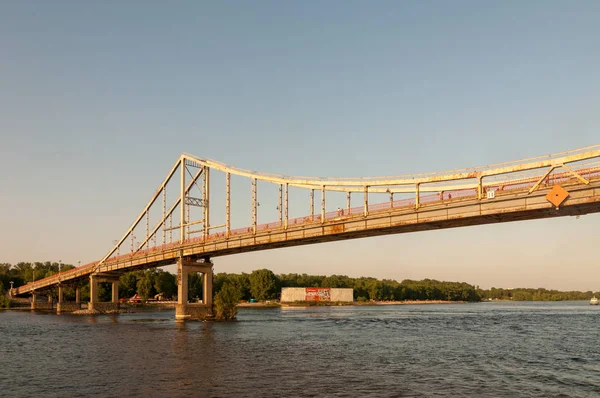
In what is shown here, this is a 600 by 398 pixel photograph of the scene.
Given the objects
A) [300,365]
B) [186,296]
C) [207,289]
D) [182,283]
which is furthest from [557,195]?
[186,296]

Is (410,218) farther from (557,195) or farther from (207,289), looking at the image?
(207,289)

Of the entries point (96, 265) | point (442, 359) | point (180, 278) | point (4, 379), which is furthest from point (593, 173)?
point (96, 265)

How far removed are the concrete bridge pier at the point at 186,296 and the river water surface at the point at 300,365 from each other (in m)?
21.6

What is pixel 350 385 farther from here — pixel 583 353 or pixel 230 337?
pixel 230 337

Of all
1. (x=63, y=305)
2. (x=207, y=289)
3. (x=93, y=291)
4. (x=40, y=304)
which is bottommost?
(x=40, y=304)

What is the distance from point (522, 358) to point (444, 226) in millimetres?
20474

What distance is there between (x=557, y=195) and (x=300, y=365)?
26.7 metres

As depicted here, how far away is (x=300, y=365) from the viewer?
39.7 metres

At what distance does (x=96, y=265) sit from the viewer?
412 feet

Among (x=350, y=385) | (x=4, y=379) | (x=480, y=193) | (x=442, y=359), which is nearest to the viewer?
(x=350, y=385)

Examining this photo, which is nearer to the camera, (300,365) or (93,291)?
(300,365)

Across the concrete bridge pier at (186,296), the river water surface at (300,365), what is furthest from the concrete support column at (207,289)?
the river water surface at (300,365)

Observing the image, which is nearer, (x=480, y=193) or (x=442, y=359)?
(x=442, y=359)

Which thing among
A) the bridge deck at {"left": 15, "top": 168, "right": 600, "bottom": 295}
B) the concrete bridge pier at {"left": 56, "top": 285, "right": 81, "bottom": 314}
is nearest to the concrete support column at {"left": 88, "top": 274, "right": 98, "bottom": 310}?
the concrete bridge pier at {"left": 56, "top": 285, "right": 81, "bottom": 314}
